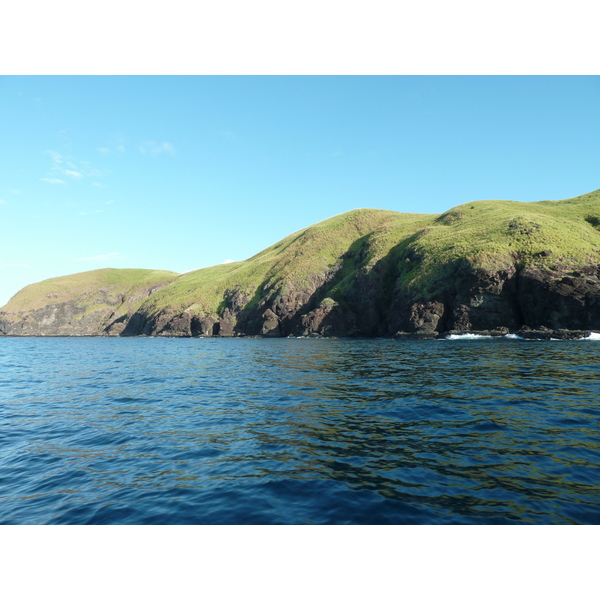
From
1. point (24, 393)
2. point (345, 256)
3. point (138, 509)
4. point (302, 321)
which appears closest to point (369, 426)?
point (138, 509)

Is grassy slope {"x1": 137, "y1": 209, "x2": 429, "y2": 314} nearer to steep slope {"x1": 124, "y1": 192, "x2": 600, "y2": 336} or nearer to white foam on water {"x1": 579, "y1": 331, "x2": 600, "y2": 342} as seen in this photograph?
steep slope {"x1": 124, "y1": 192, "x2": 600, "y2": 336}

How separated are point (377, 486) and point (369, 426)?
5.90 meters

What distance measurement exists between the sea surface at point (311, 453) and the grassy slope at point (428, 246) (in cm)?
6643

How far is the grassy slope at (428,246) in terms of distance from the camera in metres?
80.4

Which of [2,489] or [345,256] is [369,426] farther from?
[345,256]

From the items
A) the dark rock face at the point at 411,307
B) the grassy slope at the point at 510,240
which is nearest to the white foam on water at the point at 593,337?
the dark rock face at the point at 411,307

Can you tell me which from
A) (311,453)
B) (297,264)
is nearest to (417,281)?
(297,264)

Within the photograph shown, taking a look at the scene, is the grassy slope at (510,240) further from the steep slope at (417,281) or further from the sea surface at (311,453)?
the sea surface at (311,453)

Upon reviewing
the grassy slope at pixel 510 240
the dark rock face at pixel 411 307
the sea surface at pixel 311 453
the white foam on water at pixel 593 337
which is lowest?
the sea surface at pixel 311 453

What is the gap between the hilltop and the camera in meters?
71.2

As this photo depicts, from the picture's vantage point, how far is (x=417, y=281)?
92625 mm

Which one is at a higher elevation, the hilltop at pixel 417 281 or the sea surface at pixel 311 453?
the hilltop at pixel 417 281

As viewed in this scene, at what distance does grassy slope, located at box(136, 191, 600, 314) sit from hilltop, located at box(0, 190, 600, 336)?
0.44 meters
